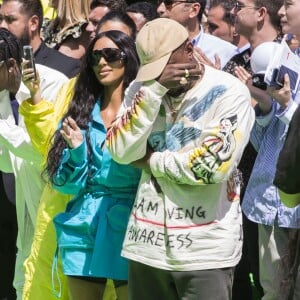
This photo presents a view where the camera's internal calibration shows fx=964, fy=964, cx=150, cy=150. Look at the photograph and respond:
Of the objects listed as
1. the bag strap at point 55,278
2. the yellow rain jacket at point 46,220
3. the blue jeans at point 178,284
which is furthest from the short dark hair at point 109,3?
the blue jeans at point 178,284

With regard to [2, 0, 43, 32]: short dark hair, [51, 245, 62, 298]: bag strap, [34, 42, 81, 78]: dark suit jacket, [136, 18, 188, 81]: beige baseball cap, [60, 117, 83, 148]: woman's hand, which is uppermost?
[136, 18, 188, 81]: beige baseball cap

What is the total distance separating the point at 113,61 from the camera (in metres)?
4.93

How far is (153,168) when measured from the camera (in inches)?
171

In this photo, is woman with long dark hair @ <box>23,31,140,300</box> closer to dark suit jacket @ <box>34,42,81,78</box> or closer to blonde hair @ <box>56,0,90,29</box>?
dark suit jacket @ <box>34,42,81,78</box>

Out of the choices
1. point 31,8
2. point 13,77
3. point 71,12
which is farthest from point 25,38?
point 13,77

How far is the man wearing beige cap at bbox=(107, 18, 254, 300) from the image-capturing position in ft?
13.9

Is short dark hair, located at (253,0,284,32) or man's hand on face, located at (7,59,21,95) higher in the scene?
short dark hair, located at (253,0,284,32)

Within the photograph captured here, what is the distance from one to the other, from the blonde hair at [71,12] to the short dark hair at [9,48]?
1574 millimetres

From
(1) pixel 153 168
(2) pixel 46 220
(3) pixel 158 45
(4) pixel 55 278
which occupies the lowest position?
(4) pixel 55 278

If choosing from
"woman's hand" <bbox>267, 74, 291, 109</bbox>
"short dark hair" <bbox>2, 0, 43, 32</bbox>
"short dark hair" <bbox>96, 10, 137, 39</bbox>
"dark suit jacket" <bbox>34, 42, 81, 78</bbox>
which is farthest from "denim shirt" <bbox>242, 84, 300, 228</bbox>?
"short dark hair" <bbox>2, 0, 43, 32</bbox>

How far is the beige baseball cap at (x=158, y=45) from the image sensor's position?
14.2ft

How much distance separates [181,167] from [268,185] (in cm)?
109

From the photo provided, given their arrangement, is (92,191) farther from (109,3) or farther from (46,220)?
(109,3)

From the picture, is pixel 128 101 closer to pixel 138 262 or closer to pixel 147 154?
pixel 147 154
